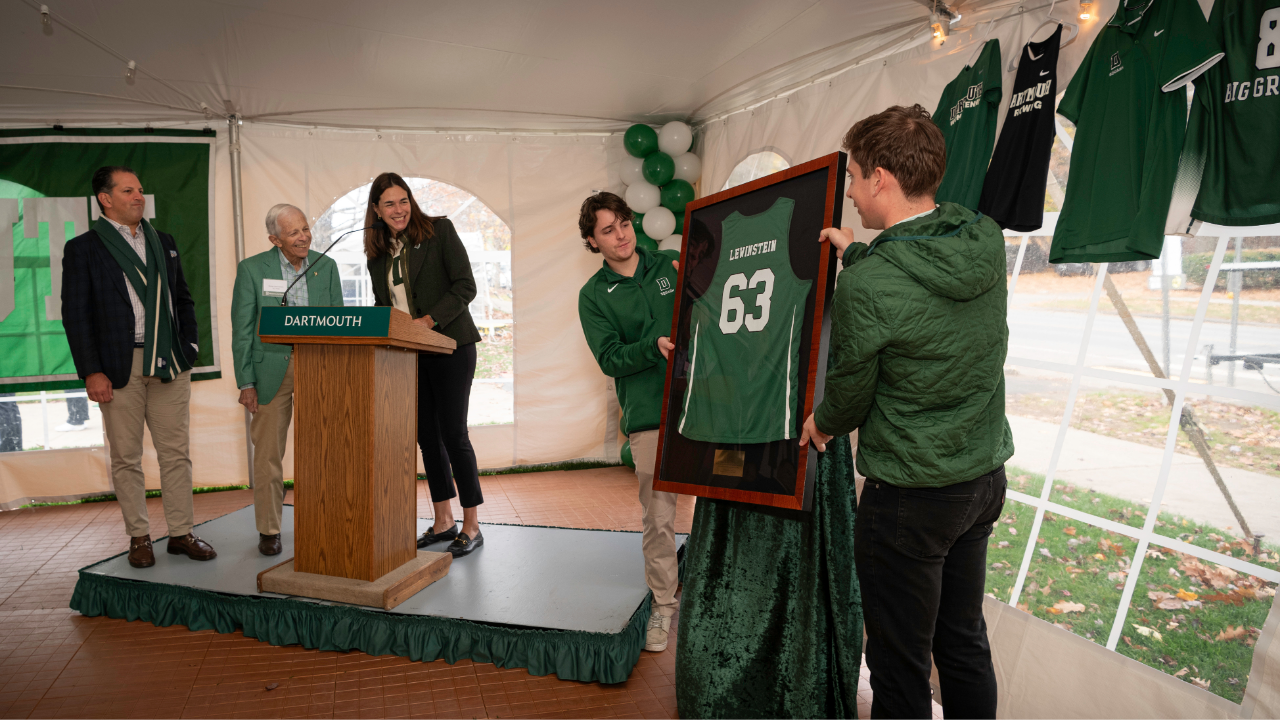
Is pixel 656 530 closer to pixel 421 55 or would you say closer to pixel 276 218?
pixel 276 218

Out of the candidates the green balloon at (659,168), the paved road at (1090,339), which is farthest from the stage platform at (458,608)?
the green balloon at (659,168)

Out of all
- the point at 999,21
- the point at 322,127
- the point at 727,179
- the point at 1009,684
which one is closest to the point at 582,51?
the point at 727,179

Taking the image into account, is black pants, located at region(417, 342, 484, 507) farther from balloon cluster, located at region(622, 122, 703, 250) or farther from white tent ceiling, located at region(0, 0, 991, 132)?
balloon cluster, located at region(622, 122, 703, 250)

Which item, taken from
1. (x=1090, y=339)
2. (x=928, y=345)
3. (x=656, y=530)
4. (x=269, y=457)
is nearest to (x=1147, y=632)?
(x=1090, y=339)

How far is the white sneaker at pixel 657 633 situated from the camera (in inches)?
93.3

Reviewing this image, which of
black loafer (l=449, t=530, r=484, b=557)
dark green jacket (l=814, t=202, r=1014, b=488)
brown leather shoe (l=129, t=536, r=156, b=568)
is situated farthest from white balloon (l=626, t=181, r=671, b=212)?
dark green jacket (l=814, t=202, r=1014, b=488)

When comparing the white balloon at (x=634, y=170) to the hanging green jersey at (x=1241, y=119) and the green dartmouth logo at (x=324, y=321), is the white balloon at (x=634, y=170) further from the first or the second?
the hanging green jersey at (x=1241, y=119)

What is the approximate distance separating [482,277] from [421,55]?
1947 millimetres

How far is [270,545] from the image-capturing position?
2934 millimetres

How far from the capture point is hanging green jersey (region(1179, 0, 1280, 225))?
172cm

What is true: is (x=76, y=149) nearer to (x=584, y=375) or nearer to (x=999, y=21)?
(x=584, y=375)

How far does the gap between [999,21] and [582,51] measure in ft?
6.48

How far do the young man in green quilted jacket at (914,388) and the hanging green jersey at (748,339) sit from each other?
0.26 metres

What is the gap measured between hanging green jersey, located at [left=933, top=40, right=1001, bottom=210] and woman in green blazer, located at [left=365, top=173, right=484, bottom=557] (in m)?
2.04
